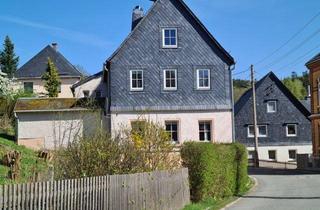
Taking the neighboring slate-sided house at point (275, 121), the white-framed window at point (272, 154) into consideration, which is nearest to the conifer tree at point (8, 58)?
the neighboring slate-sided house at point (275, 121)

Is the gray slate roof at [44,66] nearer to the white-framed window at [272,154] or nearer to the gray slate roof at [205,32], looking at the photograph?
the white-framed window at [272,154]

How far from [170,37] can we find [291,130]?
32225 mm

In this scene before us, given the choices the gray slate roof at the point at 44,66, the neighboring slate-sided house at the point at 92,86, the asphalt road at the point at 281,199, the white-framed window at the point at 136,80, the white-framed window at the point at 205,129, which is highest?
the gray slate roof at the point at 44,66

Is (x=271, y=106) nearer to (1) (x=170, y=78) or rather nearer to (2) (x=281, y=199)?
(1) (x=170, y=78)

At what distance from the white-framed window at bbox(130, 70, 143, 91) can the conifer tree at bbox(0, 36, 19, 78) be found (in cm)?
4298

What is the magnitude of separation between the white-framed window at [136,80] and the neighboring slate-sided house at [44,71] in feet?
93.5

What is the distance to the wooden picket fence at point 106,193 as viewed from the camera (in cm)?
936

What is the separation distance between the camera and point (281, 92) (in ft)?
219

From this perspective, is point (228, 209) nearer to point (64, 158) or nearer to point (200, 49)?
point (64, 158)

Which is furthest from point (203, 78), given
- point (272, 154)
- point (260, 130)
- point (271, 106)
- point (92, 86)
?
point (272, 154)

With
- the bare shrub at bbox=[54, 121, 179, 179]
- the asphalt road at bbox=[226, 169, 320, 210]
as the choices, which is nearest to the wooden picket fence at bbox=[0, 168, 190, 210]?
the bare shrub at bbox=[54, 121, 179, 179]

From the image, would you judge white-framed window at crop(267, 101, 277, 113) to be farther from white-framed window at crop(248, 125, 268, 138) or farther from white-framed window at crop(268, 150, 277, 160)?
white-framed window at crop(268, 150, 277, 160)

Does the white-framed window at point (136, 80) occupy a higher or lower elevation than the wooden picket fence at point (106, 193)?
higher

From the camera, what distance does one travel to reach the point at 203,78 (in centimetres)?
3950
